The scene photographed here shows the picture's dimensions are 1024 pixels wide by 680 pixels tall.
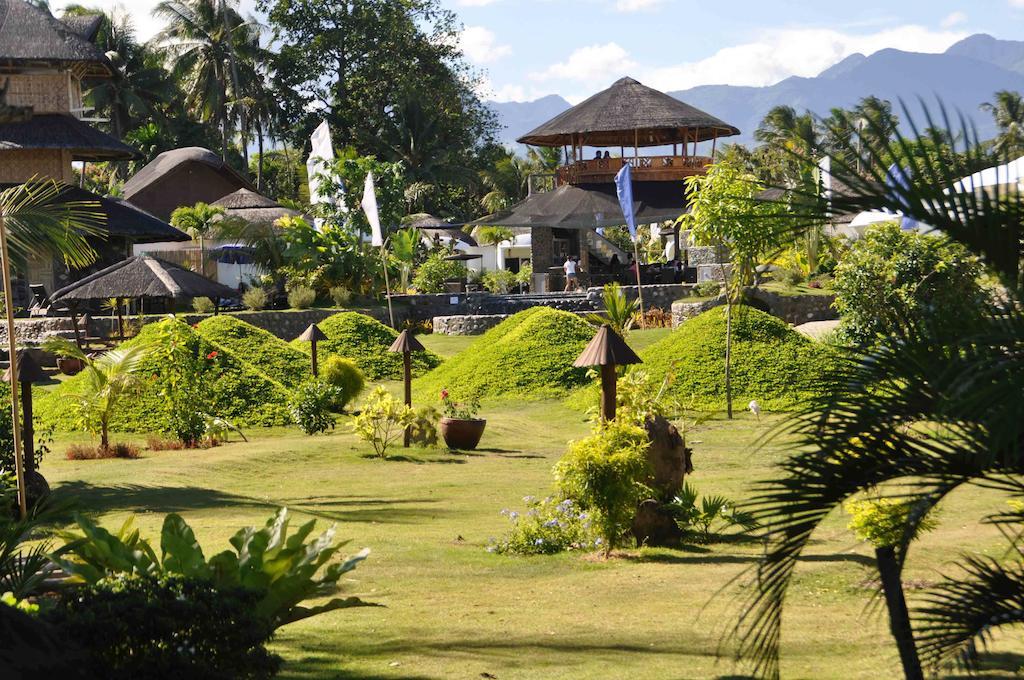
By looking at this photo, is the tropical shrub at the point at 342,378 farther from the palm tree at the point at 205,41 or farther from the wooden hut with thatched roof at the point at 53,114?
the palm tree at the point at 205,41

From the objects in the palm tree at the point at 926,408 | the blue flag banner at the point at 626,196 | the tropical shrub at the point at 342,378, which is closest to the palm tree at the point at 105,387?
the tropical shrub at the point at 342,378

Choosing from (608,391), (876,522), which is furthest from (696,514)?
(876,522)

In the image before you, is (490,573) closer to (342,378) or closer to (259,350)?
(342,378)

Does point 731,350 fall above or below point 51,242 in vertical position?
below

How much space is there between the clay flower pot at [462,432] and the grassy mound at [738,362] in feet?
10.9

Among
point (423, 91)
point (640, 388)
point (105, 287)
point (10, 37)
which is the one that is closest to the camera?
point (640, 388)

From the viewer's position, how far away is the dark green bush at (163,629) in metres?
5.07

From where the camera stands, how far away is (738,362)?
2091 centimetres

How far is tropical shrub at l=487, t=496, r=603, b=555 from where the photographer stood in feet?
33.4

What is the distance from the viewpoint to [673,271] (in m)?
38.1

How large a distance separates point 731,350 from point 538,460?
6.08m

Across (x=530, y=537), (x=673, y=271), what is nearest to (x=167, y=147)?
(x=673, y=271)

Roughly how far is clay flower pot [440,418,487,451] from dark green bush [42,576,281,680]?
11.5m

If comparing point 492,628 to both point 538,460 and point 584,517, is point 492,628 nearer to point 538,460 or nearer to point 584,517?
point 584,517
